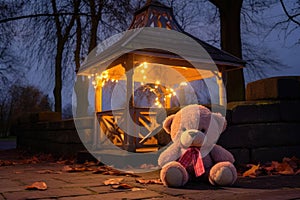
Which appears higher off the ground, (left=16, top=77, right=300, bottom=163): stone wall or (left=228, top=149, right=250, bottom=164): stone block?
(left=16, top=77, right=300, bottom=163): stone wall

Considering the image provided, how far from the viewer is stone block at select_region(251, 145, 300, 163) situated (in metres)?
5.34

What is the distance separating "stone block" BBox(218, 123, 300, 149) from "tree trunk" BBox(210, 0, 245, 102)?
4349 millimetres

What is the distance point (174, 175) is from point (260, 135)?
230 cm

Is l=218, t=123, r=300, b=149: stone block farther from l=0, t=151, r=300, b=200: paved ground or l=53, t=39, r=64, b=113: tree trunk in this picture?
l=53, t=39, r=64, b=113: tree trunk

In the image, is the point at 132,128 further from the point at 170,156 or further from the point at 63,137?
the point at 63,137

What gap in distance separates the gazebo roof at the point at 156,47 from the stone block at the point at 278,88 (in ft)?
6.60

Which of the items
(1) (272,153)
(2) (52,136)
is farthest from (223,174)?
(2) (52,136)

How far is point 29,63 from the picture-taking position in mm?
14227

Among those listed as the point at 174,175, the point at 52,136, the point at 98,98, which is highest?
the point at 98,98

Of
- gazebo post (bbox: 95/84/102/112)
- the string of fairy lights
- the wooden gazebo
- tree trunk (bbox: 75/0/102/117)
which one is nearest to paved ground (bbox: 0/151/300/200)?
the wooden gazebo

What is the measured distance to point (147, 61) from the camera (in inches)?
289

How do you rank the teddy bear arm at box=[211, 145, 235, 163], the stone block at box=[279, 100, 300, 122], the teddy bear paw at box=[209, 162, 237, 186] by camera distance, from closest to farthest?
the teddy bear paw at box=[209, 162, 237, 186]
the teddy bear arm at box=[211, 145, 235, 163]
the stone block at box=[279, 100, 300, 122]

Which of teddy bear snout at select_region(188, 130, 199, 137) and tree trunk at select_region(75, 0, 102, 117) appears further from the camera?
tree trunk at select_region(75, 0, 102, 117)

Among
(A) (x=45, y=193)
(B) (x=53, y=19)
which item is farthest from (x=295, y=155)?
(B) (x=53, y=19)
